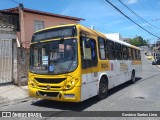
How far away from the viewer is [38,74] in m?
8.55

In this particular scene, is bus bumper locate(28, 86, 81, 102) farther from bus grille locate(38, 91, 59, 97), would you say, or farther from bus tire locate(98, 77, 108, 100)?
bus tire locate(98, 77, 108, 100)

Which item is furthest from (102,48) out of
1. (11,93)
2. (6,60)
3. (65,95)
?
(6,60)

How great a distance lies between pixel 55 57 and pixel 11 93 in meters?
4.04

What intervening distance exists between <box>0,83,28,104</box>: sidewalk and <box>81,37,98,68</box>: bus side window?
390cm

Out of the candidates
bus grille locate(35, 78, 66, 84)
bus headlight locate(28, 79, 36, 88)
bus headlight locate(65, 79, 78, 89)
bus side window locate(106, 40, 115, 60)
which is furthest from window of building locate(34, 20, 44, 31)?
bus headlight locate(65, 79, 78, 89)

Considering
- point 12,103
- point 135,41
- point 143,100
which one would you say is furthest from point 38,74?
point 135,41

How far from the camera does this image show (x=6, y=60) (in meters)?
12.8

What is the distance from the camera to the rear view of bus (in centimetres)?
787

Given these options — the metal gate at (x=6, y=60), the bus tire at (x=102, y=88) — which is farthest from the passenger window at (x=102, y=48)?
the metal gate at (x=6, y=60)

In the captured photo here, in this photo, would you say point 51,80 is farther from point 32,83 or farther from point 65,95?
point 32,83

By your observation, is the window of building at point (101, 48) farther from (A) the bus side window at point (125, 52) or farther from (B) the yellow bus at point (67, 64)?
(A) the bus side window at point (125, 52)

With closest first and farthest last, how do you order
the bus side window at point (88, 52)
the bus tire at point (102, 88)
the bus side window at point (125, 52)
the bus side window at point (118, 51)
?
the bus side window at point (88, 52) → the bus tire at point (102, 88) → the bus side window at point (118, 51) → the bus side window at point (125, 52)

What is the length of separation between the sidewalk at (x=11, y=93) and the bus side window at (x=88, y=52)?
3.90m

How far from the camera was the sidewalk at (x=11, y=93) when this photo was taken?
1040 centimetres
